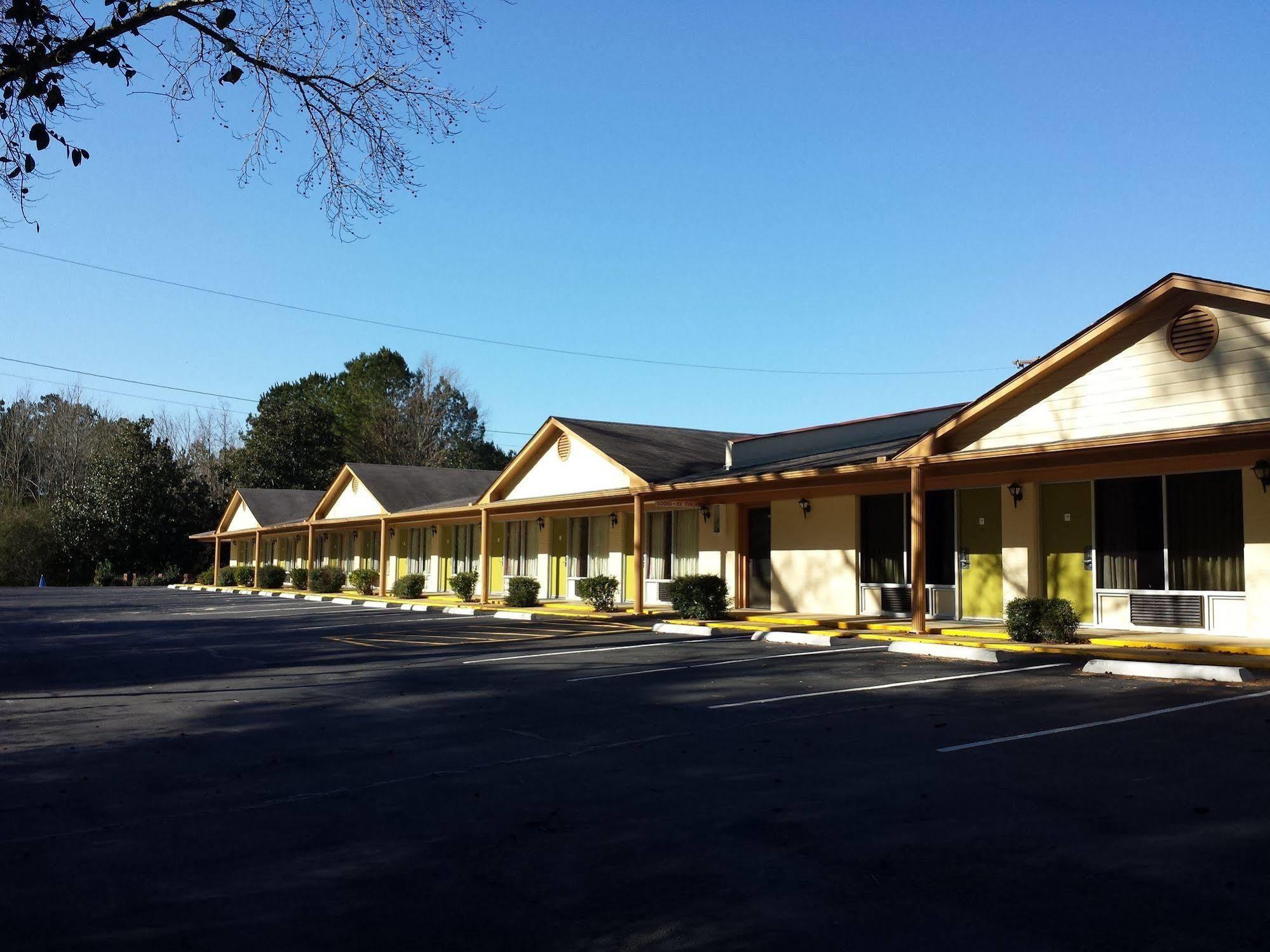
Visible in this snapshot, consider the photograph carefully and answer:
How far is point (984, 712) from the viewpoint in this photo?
386 inches

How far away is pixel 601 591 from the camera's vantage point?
2488cm

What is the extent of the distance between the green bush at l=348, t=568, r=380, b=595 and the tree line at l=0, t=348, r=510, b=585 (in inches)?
1032

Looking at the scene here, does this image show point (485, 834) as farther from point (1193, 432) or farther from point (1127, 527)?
point (1127, 527)

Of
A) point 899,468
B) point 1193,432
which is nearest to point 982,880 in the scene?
point 1193,432

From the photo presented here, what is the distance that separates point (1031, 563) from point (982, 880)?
13.6 metres

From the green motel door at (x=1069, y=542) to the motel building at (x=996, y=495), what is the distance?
0.03 meters

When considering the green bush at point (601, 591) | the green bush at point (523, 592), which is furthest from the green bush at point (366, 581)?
the green bush at point (601, 591)

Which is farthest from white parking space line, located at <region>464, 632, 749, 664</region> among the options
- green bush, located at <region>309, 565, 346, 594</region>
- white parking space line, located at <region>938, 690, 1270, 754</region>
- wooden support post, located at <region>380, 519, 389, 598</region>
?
green bush, located at <region>309, 565, 346, 594</region>

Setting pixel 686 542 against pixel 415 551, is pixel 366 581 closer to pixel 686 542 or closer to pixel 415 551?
pixel 415 551

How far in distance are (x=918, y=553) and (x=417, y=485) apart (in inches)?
1094

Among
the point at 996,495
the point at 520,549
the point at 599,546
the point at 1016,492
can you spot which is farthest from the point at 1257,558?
the point at 520,549

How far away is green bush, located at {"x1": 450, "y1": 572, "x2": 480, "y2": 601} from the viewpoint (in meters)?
30.9

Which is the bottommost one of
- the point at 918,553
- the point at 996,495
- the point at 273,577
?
the point at 273,577

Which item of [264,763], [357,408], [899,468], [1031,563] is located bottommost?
[264,763]
